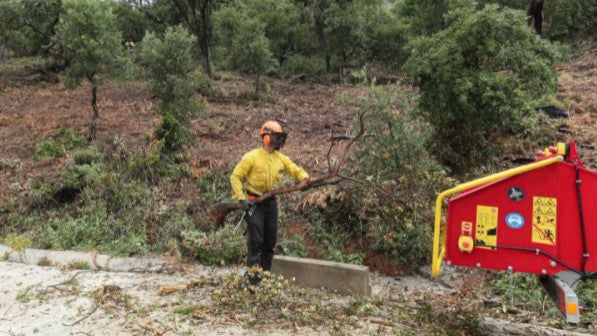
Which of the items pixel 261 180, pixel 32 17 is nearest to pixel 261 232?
pixel 261 180

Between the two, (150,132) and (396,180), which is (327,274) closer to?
(396,180)

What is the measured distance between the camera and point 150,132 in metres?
12.3

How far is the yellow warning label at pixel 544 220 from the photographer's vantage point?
13.6 feet

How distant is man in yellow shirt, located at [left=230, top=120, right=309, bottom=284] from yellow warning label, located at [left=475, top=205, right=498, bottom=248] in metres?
2.08

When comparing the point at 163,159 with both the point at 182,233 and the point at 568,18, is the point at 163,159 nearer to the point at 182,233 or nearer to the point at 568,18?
the point at 182,233

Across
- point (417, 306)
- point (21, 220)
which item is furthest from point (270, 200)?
point (21, 220)

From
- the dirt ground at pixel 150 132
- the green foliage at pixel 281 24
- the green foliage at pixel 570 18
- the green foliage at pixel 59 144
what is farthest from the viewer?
the green foliage at pixel 281 24

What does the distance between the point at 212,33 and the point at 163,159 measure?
65.5 ft

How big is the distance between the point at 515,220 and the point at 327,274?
3.10 m

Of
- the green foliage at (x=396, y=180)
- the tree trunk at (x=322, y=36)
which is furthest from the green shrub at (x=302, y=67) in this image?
the green foliage at (x=396, y=180)

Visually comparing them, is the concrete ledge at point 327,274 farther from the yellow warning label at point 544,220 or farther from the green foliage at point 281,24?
the green foliage at point 281,24

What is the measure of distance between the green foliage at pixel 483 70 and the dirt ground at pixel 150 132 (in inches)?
76.0

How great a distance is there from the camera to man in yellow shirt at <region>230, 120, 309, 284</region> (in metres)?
5.62

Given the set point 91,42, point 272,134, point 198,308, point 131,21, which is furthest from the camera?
point 131,21
